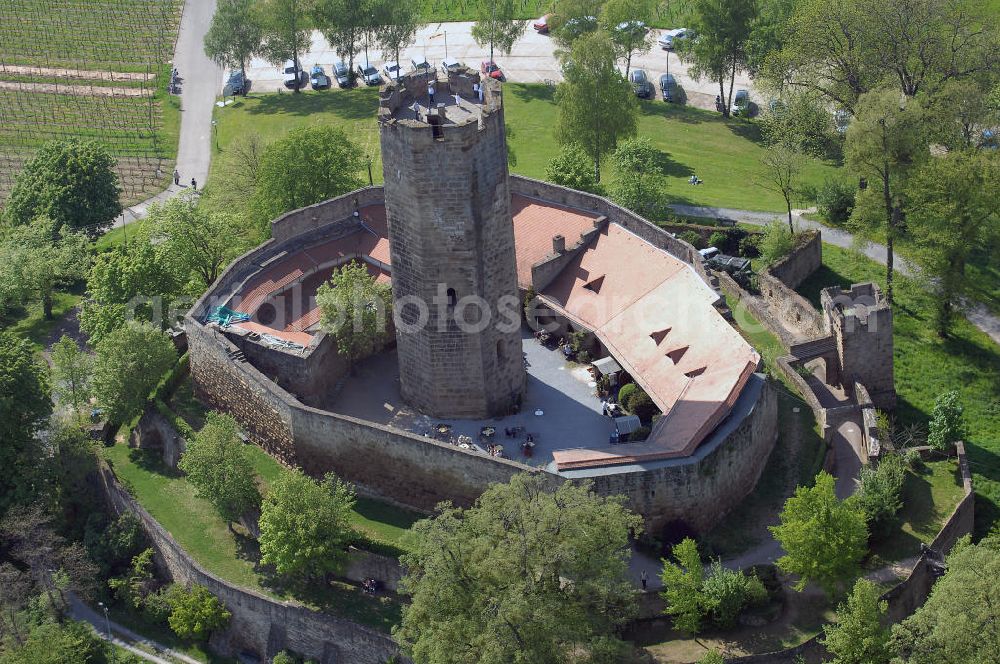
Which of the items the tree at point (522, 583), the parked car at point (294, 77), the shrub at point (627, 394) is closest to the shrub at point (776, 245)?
the shrub at point (627, 394)

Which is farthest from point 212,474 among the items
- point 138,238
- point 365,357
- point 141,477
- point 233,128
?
point 233,128

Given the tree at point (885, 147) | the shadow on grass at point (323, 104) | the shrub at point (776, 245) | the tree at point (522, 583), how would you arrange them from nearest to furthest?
1. the tree at point (522, 583)
2. the tree at point (885, 147)
3. the shrub at point (776, 245)
4. the shadow on grass at point (323, 104)

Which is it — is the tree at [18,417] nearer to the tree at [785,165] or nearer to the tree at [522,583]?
the tree at [522,583]

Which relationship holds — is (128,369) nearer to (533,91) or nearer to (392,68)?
(533,91)

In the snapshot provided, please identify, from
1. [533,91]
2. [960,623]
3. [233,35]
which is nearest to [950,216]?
[960,623]

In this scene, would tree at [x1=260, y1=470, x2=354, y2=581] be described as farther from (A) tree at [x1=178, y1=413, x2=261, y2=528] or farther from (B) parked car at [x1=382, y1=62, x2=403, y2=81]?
(B) parked car at [x1=382, y1=62, x2=403, y2=81]

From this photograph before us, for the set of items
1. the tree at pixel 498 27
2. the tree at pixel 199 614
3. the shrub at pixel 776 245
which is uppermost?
the tree at pixel 498 27
